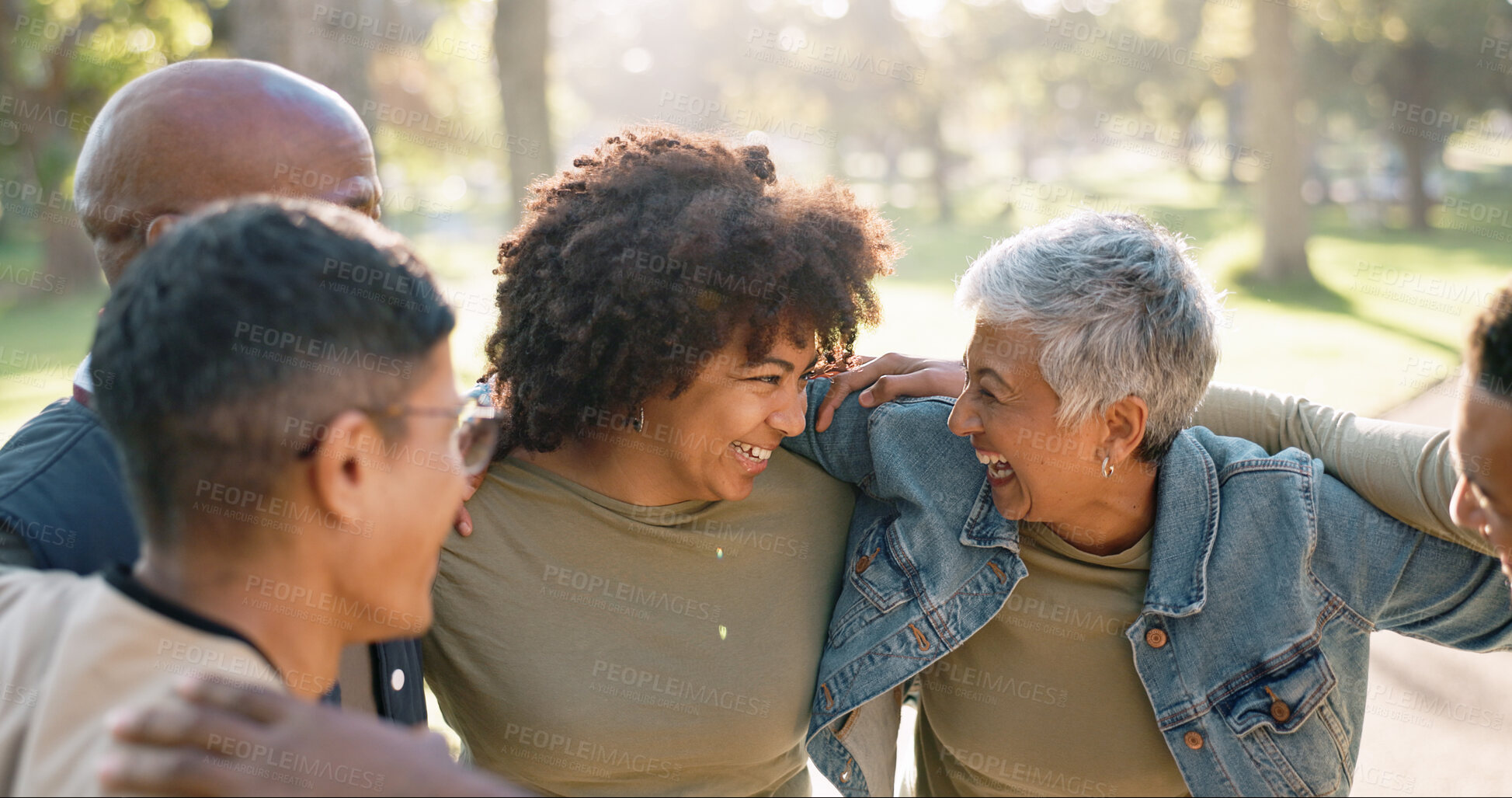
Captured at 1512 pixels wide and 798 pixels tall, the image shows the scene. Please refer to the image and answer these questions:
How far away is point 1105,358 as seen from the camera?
2514 mm

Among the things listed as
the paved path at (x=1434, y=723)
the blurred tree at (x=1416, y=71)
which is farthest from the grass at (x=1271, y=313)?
the blurred tree at (x=1416, y=71)

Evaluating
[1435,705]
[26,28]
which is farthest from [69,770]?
[26,28]

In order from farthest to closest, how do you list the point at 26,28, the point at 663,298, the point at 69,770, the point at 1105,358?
the point at 26,28 < the point at 663,298 < the point at 1105,358 < the point at 69,770

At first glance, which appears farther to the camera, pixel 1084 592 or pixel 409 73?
pixel 409 73

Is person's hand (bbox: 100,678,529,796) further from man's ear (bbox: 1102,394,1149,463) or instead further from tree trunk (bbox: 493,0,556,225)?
tree trunk (bbox: 493,0,556,225)

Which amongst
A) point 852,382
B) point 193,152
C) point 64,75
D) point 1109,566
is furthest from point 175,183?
point 64,75

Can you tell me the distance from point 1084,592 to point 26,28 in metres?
18.6

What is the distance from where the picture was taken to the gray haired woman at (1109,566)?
2502 mm

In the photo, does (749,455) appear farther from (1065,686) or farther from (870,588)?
(1065,686)

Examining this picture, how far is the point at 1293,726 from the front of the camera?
8.25 feet

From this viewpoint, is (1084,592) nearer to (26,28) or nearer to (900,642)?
(900,642)

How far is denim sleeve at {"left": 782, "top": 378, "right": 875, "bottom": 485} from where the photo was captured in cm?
292

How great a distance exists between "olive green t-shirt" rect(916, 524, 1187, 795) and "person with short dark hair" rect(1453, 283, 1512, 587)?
0.78 metres

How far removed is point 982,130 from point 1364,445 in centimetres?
6489
